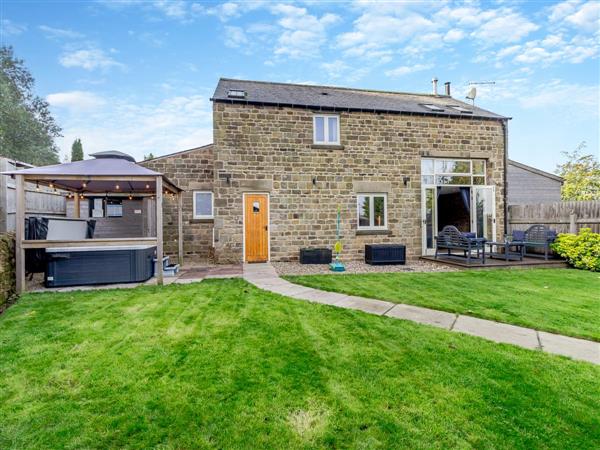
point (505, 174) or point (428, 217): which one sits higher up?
point (505, 174)

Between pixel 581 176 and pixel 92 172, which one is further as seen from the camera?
pixel 581 176

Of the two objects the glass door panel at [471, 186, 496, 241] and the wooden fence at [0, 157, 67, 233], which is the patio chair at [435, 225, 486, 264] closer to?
the glass door panel at [471, 186, 496, 241]

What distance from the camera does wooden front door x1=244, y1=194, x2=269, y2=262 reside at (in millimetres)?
10156

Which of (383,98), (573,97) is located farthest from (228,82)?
(573,97)

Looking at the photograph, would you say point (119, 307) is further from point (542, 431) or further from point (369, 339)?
point (542, 431)

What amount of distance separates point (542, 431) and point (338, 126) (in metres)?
10.1

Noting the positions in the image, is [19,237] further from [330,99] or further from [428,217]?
[428,217]

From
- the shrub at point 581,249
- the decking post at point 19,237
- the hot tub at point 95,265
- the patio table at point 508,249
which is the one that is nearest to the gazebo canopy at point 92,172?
the decking post at point 19,237

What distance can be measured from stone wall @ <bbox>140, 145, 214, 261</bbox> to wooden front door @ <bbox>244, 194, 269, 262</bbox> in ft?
6.38

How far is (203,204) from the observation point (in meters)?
11.4

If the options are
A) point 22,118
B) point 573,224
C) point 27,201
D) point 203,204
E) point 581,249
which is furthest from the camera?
point 22,118

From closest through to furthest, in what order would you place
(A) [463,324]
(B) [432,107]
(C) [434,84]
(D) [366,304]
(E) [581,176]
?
(A) [463,324]
(D) [366,304]
(B) [432,107]
(C) [434,84]
(E) [581,176]

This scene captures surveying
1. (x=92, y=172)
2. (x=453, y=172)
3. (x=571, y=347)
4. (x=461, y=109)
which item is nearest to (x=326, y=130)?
(x=453, y=172)

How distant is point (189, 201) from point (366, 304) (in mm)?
8478
